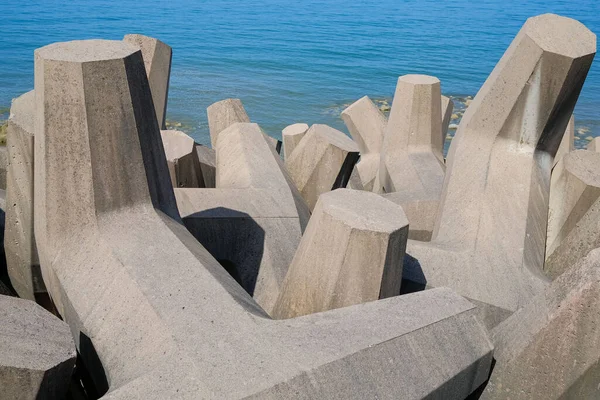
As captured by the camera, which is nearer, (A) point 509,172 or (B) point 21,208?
(B) point 21,208

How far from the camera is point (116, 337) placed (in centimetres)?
217

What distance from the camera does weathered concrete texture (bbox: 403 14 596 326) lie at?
122 inches

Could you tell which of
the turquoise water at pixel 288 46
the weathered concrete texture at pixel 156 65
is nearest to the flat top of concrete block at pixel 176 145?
the weathered concrete texture at pixel 156 65

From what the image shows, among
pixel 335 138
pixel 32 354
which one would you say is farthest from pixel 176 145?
pixel 32 354

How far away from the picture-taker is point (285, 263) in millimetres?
3242

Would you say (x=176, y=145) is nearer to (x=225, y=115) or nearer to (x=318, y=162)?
(x=318, y=162)

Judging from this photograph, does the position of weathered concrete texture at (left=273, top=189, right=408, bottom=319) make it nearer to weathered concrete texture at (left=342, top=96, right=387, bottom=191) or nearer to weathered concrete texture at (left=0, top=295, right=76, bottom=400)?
weathered concrete texture at (left=0, top=295, right=76, bottom=400)

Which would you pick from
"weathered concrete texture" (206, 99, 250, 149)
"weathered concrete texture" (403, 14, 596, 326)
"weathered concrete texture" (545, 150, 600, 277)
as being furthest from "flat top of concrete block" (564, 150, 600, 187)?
"weathered concrete texture" (206, 99, 250, 149)

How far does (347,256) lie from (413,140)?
8.87ft

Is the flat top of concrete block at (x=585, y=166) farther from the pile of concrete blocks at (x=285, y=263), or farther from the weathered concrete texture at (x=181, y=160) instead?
the weathered concrete texture at (x=181, y=160)

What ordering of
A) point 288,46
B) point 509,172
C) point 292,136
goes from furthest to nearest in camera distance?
point 288,46 < point 292,136 < point 509,172

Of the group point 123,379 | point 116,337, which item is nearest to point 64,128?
point 116,337

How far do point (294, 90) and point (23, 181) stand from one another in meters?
14.5

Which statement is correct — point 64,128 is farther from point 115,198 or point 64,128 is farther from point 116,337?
point 116,337
